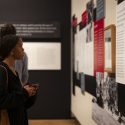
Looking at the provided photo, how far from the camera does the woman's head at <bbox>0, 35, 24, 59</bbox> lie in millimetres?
2318

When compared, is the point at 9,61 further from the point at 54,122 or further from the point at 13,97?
the point at 54,122

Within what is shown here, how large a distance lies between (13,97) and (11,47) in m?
0.35

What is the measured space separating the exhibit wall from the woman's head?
0.88 m

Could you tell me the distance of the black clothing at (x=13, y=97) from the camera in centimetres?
218

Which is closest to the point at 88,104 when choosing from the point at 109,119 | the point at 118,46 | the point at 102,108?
the point at 102,108

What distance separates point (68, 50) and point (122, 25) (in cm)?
354

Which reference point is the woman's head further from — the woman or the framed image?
the framed image

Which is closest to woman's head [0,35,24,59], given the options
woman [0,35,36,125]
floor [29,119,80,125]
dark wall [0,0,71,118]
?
woman [0,35,36,125]

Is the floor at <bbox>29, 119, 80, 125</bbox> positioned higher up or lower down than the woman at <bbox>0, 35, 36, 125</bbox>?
lower down

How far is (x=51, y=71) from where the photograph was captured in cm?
627

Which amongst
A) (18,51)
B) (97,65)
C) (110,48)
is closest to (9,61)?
A: (18,51)

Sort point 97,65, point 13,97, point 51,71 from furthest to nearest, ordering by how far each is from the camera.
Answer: point 51,71, point 97,65, point 13,97

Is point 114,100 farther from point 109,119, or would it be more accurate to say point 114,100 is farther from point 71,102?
point 71,102

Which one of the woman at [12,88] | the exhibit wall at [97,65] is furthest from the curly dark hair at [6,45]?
the exhibit wall at [97,65]
